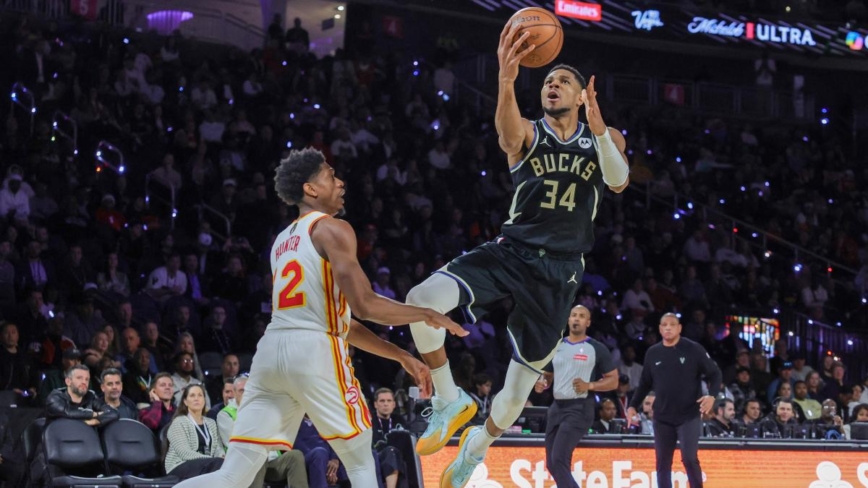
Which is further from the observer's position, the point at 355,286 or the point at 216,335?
the point at 216,335

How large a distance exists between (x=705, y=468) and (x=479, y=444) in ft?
15.4

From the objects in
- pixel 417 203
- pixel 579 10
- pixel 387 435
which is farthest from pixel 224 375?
pixel 579 10

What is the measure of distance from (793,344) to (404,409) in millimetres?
9422

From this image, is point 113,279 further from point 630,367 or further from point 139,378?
point 630,367

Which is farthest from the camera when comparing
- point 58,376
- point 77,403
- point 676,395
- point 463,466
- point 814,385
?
point 814,385

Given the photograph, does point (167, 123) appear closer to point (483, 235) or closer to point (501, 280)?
point (483, 235)

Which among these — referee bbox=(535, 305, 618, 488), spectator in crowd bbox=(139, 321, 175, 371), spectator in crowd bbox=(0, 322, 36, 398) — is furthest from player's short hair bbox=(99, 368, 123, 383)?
referee bbox=(535, 305, 618, 488)

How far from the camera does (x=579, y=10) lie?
956 inches

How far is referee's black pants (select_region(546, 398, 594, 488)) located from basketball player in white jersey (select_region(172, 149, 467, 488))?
445 cm

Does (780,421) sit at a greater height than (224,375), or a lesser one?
lesser

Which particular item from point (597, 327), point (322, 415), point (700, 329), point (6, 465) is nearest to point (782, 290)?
point (700, 329)

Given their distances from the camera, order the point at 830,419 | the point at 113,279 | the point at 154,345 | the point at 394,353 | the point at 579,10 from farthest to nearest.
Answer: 1. the point at 579,10
2. the point at 830,419
3. the point at 113,279
4. the point at 154,345
5. the point at 394,353

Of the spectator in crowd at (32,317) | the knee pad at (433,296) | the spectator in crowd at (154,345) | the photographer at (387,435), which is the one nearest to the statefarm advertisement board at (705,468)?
the photographer at (387,435)

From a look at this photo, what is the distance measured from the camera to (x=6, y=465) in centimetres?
1022
